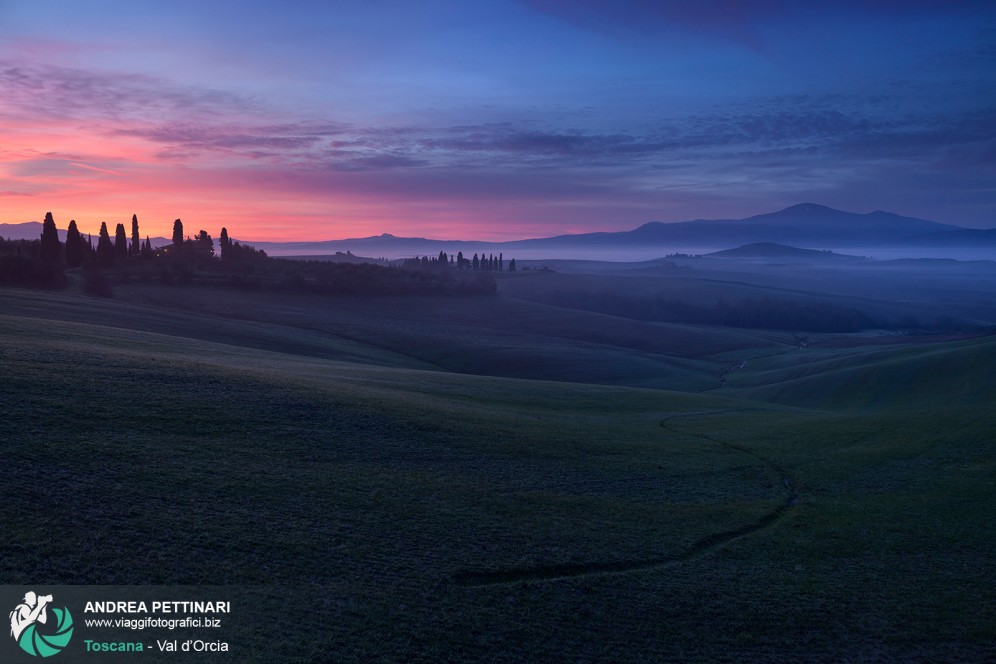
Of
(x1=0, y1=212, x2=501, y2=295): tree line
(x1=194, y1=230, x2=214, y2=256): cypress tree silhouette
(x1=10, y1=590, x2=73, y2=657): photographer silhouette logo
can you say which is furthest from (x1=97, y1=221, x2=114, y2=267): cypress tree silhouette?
(x1=10, y1=590, x2=73, y2=657): photographer silhouette logo

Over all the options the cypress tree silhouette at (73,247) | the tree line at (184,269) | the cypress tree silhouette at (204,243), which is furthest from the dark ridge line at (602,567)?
the cypress tree silhouette at (204,243)

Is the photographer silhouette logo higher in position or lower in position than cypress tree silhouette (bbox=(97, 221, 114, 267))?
lower

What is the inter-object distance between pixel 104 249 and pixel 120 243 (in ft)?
18.3

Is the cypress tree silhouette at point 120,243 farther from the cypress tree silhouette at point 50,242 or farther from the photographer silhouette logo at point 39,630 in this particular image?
the photographer silhouette logo at point 39,630

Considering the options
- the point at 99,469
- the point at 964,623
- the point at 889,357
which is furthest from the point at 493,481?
the point at 889,357

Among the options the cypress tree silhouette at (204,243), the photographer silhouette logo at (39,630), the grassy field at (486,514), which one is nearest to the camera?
the photographer silhouette logo at (39,630)

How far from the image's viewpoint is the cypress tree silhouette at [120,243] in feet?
408

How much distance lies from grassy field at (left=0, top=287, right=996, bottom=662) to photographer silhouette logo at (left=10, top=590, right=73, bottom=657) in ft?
2.18

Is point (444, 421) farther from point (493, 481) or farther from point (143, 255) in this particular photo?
point (143, 255)

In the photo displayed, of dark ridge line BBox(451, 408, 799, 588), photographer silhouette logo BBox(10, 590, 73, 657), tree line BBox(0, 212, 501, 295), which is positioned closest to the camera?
photographer silhouette logo BBox(10, 590, 73, 657)

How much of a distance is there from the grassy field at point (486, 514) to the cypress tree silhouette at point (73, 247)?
89221 millimetres

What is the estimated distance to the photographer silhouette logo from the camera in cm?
1197

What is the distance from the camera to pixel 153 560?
14.0 meters

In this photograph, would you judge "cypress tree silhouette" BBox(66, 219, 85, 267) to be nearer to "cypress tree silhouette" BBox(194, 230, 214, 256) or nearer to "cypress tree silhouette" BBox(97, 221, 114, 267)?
"cypress tree silhouette" BBox(97, 221, 114, 267)
